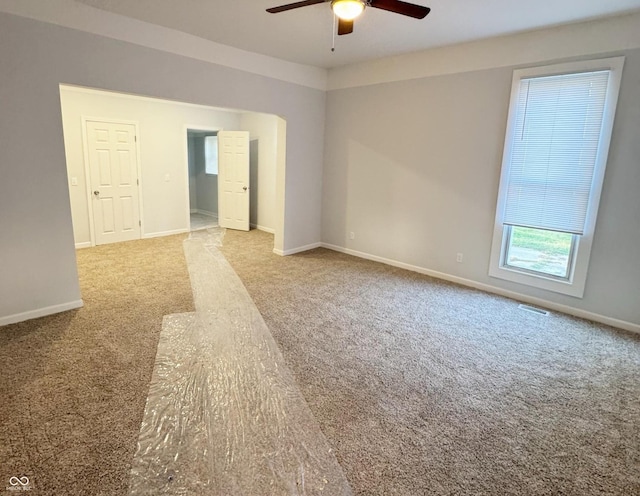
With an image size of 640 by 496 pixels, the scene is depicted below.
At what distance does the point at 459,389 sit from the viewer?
2486 millimetres

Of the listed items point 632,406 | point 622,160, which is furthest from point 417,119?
point 632,406

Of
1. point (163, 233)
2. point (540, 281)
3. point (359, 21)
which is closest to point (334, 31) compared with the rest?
point (359, 21)

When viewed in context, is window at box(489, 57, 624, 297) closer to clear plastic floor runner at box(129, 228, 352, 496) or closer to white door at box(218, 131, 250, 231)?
clear plastic floor runner at box(129, 228, 352, 496)

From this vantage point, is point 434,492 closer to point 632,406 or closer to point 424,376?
point 424,376

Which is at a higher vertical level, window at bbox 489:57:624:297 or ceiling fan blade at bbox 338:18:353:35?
ceiling fan blade at bbox 338:18:353:35

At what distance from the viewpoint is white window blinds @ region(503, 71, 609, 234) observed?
3.45 m

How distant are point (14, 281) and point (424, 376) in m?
3.57

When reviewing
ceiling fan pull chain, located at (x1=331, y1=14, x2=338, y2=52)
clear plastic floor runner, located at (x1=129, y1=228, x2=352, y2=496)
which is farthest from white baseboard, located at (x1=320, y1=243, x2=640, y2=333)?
ceiling fan pull chain, located at (x1=331, y1=14, x2=338, y2=52)

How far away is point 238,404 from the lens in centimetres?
225

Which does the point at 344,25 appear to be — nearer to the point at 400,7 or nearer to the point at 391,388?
the point at 400,7

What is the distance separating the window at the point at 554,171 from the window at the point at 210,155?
6.94 m

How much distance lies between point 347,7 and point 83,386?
3.11m

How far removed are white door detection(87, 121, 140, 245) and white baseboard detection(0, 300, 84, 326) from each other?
2.83 metres

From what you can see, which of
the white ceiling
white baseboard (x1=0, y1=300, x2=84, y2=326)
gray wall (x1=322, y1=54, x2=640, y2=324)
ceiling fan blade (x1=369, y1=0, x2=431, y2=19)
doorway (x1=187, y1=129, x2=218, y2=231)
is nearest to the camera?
ceiling fan blade (x1=369, y1=0, x2=431, y2=19)
